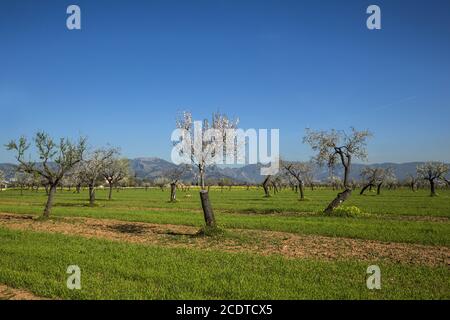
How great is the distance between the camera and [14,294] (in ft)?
41.4

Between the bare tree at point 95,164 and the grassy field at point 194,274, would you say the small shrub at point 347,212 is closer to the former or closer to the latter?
the grassy field at point 194,274

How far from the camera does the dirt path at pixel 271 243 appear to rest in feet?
61.8

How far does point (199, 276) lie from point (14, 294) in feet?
20.6

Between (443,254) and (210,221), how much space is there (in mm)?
13905

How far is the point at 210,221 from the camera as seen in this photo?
26172mm

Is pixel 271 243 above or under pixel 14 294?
under

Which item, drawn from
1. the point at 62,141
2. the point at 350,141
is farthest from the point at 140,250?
the point at 350,141

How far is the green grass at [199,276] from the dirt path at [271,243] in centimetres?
193

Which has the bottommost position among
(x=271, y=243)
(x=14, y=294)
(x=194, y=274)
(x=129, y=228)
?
(x=129, y=228)

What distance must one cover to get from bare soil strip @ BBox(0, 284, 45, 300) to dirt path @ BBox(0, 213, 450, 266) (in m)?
9.97

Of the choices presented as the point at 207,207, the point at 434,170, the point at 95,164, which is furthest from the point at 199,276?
the point at 434,170

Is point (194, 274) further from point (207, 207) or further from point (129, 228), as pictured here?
point (129, 228)

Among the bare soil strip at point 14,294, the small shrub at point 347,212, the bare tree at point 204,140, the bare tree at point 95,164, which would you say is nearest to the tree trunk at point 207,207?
the bare tree at point 204,140

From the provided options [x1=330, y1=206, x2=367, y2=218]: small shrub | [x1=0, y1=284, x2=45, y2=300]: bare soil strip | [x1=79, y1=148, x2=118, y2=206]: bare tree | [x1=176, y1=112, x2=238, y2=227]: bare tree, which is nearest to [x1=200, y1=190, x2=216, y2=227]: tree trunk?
[x1=176, y1=112, x2=238, y2=227]: bare tree
